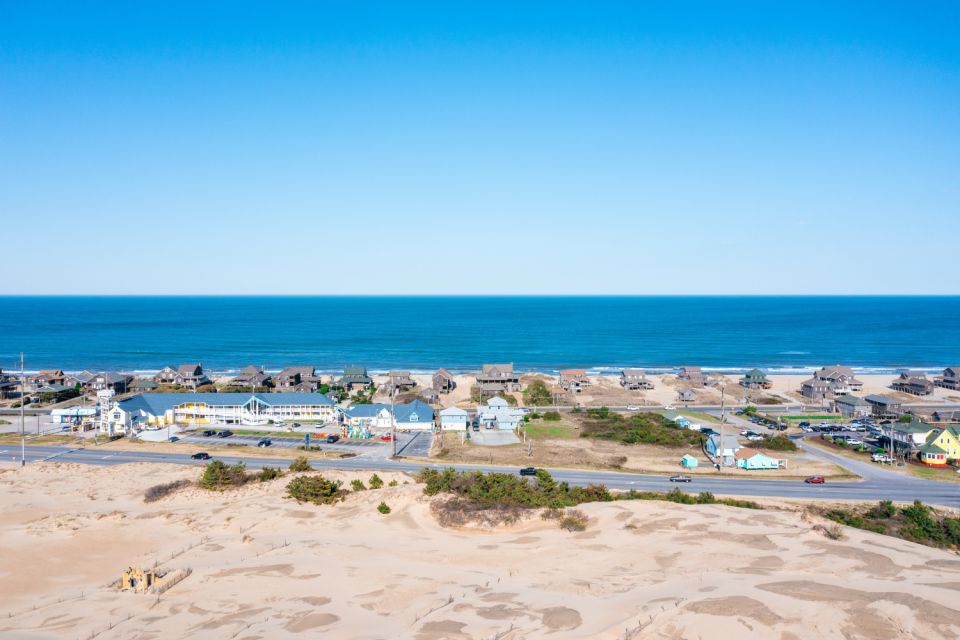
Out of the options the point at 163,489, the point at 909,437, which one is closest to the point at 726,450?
the point at 909,437

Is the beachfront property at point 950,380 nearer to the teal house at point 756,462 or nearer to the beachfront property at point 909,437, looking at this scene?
the beachfront property at point 909,437

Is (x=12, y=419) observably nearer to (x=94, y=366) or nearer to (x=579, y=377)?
(x=94, y=366)

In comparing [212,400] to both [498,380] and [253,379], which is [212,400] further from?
[498,380]

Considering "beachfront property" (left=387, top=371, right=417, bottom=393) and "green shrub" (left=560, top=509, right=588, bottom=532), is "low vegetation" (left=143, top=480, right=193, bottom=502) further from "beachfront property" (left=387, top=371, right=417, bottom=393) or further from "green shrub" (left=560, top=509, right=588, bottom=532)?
"beachfront property" (left=387, top=371, right=417, bottom=393)

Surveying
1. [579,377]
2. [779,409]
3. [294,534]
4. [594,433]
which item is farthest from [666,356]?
[294,534]

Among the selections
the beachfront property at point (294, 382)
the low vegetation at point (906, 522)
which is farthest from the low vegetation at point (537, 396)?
the low vegetation at point (906, 522)
